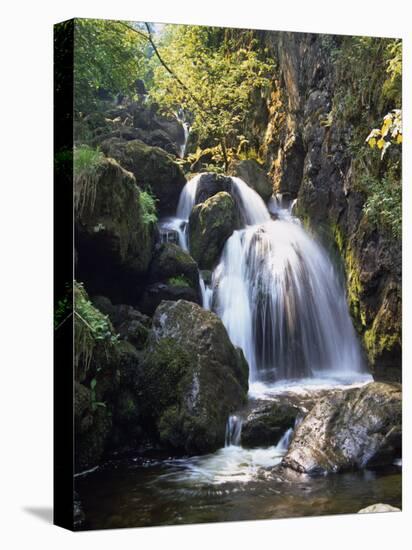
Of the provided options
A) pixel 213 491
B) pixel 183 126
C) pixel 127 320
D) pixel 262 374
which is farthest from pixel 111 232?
pixel 213 491

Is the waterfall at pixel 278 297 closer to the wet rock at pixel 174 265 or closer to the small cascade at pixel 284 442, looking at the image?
the wet rock at pixel 174 265

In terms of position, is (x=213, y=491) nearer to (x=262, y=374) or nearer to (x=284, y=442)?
(x=284, y=442)

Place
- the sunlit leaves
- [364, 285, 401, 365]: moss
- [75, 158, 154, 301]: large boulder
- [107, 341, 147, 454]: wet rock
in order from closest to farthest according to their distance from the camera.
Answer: the sunlit leaves < [75, 158, 154, 301]: large boulder < [107, 341, 147, 454]: wet rock < [364, 285, 401, 365]: moss

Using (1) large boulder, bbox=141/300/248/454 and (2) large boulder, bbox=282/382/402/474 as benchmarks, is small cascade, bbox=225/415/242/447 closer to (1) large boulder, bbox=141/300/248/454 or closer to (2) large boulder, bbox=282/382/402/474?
(1) large boulder, bbox=141/300/248/454

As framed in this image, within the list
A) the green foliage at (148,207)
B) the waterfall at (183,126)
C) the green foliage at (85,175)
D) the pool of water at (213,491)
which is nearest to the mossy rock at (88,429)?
the pool of water at (213,491)

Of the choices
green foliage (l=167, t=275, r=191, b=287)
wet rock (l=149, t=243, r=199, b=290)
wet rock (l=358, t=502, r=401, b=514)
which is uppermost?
wet rock (l=149, t=243, r=199, b=290)

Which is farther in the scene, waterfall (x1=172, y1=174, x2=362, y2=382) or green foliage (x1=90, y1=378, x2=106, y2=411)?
waterfall (x1=172, y1=174, x2=362, y2=382)

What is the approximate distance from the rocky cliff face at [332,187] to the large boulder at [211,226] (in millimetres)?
479

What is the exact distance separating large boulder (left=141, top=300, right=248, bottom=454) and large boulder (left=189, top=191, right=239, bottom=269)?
487 millimetres

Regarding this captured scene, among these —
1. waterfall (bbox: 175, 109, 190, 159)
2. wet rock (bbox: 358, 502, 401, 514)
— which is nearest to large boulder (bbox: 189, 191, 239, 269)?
waterfall (bbox: 175, 109, 190, 159)

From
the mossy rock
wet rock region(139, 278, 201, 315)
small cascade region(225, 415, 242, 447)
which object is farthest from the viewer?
small cascade region(225, 415, 242, 447)

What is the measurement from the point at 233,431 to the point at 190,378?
1.83 feet

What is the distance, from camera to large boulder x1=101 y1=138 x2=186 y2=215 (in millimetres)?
7566

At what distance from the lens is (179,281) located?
7.90 meters
